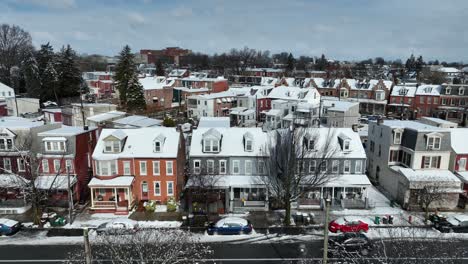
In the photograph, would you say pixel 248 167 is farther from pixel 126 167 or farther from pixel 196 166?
pixel 126 167

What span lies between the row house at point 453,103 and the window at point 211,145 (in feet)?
208

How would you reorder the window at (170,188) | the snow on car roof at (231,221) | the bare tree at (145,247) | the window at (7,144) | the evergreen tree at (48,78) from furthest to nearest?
the evergreen tree at (48,78) < the window at (7,144) < the window at (170,188) < the snow on car roof at (231,221) < the bare tree at (145,247)

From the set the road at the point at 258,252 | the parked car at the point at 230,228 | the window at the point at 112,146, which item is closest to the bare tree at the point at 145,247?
the road at the point at 258,252

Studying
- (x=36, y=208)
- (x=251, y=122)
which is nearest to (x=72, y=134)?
(x=36, y=208)

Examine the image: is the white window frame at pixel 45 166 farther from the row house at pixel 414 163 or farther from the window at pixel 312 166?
the row house at pixel 414 163

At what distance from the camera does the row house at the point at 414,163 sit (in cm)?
3306

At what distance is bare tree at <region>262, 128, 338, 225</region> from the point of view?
30.3 m

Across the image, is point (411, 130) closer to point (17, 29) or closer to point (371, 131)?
point (371, 131)

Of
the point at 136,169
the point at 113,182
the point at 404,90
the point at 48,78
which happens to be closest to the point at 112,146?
the point at 136,169

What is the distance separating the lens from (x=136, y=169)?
1373 inches

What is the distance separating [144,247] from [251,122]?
53956 millimetres

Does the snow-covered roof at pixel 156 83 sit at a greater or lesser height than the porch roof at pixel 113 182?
greater

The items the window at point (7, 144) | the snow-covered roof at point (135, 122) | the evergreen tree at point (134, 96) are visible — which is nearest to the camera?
the window at point (7, 144)

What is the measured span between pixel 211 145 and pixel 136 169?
25.9ft
